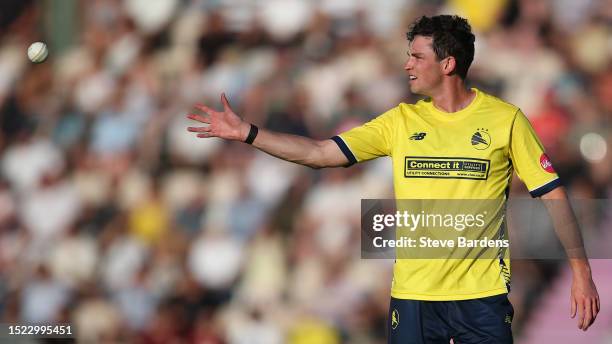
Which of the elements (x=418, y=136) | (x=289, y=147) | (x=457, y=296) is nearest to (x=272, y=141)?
(x=289, y=147)

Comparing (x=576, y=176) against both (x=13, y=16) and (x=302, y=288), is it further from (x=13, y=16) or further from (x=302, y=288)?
(x=13, y=16)

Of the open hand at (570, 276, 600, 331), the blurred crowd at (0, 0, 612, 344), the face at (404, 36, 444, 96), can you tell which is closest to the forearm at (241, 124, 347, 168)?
the face at (404, 36, 444, 96)

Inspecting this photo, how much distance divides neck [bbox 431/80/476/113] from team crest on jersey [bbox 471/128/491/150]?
16cm

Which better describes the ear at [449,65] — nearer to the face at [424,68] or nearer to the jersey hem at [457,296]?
the face at [424,68]

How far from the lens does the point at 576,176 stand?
5.66 meters

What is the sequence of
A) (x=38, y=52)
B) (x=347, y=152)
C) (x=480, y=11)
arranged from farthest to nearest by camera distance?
(x=38, y=52), (x=480, y=11), (x=347, y=152)

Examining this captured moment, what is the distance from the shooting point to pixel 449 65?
3.66 metres

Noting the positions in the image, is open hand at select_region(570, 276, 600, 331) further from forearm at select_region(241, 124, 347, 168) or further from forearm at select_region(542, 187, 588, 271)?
forearm at select_region(241, 124, 347, 168)

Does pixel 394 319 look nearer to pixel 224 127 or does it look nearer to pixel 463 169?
pixel 463 169

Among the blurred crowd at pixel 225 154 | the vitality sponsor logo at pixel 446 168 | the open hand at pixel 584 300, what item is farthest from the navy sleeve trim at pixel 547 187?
the blurred crowd at pixel 225 154

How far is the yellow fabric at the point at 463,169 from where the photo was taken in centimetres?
344

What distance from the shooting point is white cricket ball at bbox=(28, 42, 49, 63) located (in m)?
6.02

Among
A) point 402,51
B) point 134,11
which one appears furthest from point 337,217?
point 134,11

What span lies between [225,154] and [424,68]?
A: 2.45 metres
